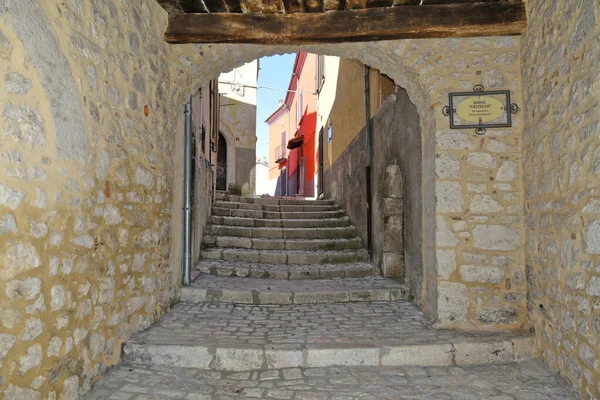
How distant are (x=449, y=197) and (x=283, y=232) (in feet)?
13.2

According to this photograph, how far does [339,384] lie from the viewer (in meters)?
2.58

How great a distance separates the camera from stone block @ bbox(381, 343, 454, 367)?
9.48 ft

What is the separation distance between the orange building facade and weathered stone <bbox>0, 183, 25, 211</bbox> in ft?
39.2

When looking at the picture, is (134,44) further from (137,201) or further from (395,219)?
(395,219)

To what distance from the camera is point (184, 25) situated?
3.47 meters

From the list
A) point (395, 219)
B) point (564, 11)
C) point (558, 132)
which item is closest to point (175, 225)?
point (395, 219)

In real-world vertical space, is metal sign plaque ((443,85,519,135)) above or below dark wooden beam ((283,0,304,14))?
below

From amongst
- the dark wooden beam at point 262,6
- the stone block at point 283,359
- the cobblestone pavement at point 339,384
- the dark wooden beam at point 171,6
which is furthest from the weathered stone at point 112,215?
the dark wooden beam at point 262,6

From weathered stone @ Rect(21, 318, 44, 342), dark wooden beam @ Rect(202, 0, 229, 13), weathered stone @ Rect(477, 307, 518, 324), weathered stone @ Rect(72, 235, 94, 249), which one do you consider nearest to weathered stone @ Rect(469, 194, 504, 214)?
weathered stone @ Rect(477, 307, 518, 324)

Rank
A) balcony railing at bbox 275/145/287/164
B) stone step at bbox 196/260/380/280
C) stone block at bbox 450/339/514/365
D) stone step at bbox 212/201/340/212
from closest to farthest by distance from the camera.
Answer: stone block at bbox 450/339/514/365 → stone step at bbox 196/260/380/280 → stone step at bbox 212/201/340/212 → balcony railing at bbox 275/145/287/164

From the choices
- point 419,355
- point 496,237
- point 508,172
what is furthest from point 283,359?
point 508,172

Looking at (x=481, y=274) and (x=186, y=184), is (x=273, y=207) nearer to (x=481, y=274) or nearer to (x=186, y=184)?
(x=186, y=184)

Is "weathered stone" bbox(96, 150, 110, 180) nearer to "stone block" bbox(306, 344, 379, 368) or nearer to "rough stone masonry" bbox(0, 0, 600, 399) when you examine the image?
"rough stone masonry" bbox(0, 0, 600, 399)

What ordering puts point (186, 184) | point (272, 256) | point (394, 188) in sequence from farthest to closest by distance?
point (272, 256)
point (394, 188)
point (186, 184)
